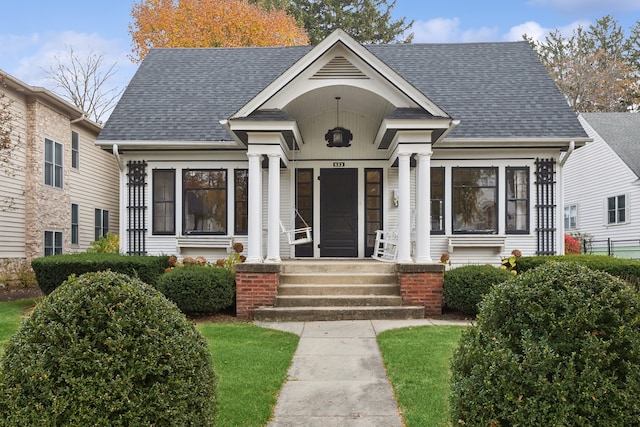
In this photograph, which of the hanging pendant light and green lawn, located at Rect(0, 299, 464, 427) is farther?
the hanging pendant light

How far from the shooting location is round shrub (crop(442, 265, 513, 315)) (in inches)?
357

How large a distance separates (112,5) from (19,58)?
9.83m

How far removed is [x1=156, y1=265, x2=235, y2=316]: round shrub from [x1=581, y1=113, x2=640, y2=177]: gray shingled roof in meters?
16.9

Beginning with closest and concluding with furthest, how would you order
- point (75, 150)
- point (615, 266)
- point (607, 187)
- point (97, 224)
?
point (615, 266), point (75, 150), point (97, 224), point (607, 187)

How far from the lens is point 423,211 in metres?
10.1

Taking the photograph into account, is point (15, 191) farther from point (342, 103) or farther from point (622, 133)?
point (622, 133)

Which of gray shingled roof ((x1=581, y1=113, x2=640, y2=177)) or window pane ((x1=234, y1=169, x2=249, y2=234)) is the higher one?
gray shingled roof ((x1=581, y1=113, x2=640, y2=177))

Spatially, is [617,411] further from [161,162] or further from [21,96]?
[21,96]

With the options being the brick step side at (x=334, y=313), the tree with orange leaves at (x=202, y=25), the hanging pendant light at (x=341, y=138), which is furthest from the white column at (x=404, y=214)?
the tree with orange leaves at (x=202, y=25)

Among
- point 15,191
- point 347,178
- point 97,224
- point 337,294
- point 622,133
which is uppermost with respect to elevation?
point 622,133

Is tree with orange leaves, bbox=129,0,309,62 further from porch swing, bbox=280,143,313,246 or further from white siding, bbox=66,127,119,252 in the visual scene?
porch swing, bbox=280,143,313,246

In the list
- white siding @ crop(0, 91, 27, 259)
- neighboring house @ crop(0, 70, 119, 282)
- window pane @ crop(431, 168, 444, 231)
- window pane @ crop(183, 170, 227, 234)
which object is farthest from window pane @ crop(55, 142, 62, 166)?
window pane @ crop(431, 168, 444, 231)

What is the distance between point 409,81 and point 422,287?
5.45m

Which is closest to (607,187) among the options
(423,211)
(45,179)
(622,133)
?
(622,133)
